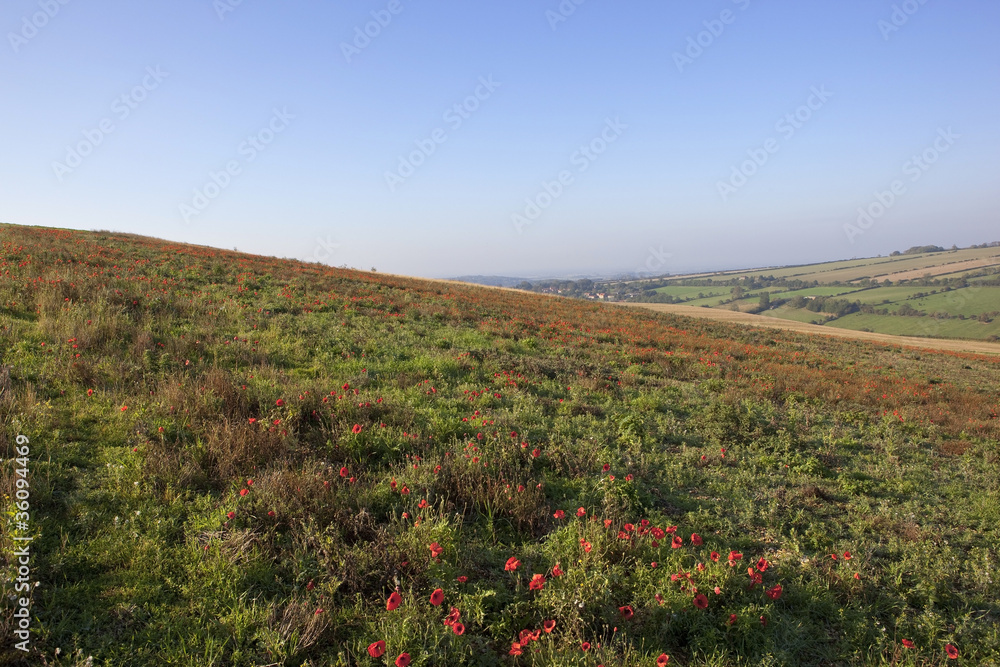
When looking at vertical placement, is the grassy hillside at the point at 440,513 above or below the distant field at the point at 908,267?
below

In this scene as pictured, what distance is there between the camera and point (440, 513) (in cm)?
378

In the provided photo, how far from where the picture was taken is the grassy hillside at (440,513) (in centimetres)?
283

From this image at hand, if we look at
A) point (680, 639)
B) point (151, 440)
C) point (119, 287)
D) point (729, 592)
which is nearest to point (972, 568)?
point (729, 592)

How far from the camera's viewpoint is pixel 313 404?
18.6 feet

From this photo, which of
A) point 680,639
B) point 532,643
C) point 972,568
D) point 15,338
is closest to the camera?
point 532,643

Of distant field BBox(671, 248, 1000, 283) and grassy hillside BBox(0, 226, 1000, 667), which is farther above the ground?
distant field BBox(671, 248, 1000, 283)

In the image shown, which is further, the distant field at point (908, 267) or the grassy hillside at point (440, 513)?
the distant field at point (908, 267)

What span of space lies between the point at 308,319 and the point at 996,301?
112 meters

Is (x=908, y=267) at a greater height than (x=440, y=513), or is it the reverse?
(x=908, y=267)

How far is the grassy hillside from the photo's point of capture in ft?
9.29

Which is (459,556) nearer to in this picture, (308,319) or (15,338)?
(15,338)

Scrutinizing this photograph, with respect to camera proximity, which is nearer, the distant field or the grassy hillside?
the grassy hillside

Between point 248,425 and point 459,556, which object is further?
point 248,425

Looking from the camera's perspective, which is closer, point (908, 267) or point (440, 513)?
point (440, 513)
